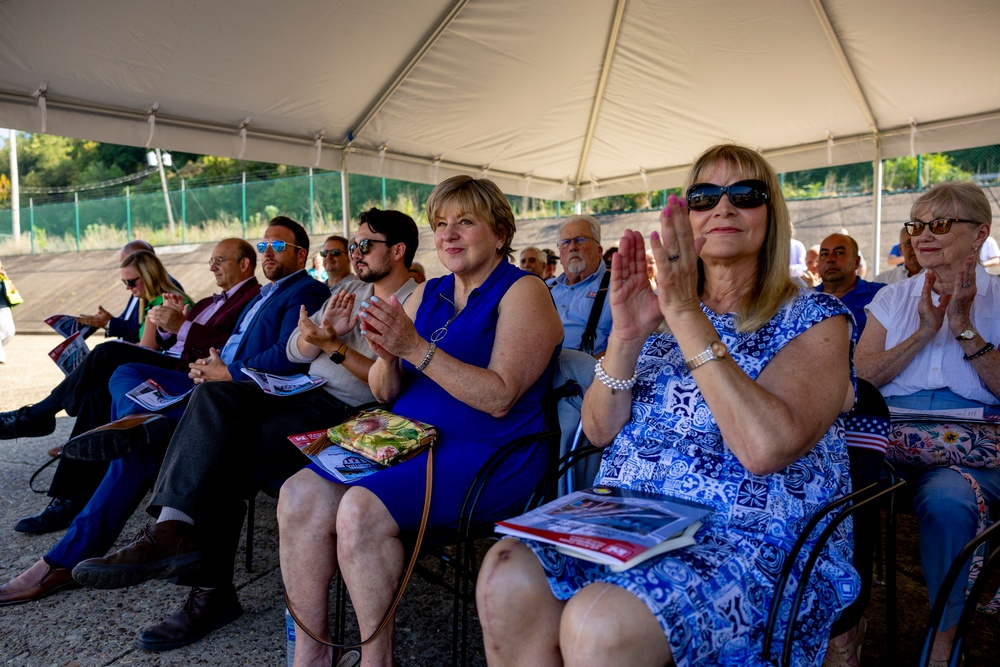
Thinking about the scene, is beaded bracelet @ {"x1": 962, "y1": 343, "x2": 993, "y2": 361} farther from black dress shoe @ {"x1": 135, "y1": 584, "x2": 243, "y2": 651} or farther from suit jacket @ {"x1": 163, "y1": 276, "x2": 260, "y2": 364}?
suit jacket @ {"x1": 163, "y1": 276, "x2": 260, "y2": 364}

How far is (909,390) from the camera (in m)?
2.67

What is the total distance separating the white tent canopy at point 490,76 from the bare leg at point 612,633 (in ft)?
13.5

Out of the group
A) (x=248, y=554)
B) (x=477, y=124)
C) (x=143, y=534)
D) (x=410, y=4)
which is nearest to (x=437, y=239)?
(x=143, y=534)

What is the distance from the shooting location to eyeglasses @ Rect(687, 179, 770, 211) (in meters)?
1.82

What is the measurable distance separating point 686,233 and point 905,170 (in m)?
20.2

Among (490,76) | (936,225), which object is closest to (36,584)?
(936,225)

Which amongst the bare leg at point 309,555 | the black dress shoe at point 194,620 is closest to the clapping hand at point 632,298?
the bare leg at point 309,555

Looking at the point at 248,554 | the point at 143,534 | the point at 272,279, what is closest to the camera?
the point at 143,534

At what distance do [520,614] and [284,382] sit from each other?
1878mm

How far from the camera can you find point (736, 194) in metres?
1.82

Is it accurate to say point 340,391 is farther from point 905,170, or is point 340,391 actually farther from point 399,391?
point 905,170

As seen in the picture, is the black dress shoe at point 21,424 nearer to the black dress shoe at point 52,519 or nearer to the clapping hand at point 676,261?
the black dress shoe at point 52,519

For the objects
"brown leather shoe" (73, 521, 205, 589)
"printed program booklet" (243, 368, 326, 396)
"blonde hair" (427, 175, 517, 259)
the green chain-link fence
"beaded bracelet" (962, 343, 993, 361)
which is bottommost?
"brown leather shoe" (73, 521, 205, 589)

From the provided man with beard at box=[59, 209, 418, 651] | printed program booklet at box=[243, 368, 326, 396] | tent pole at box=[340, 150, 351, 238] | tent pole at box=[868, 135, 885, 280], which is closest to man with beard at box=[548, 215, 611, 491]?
man with beard at box=[59, 209, 418, 651]
